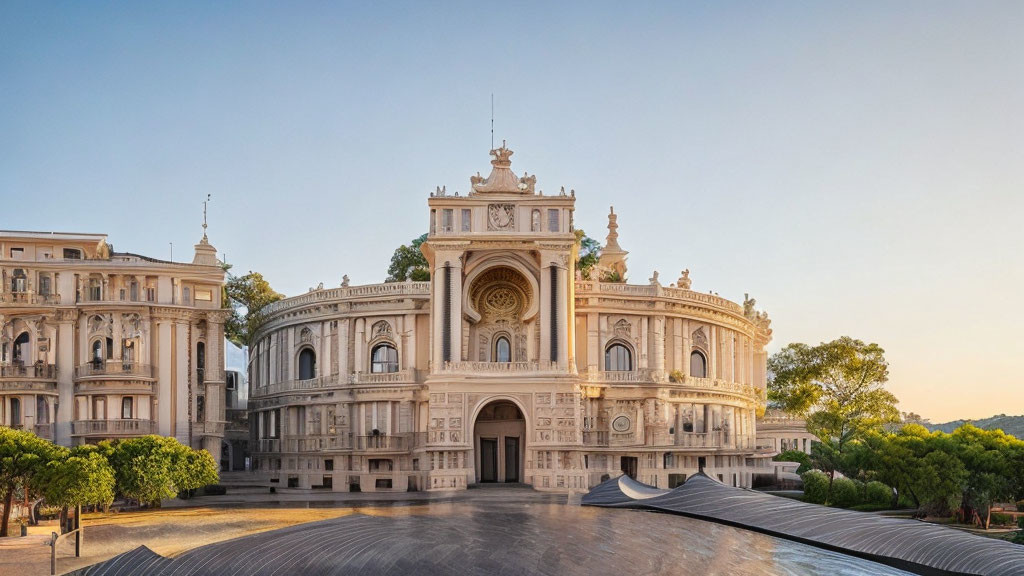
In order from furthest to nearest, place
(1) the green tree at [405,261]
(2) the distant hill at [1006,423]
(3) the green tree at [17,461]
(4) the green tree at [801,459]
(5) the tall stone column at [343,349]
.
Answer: (2) the distant hill at [1006,423], (1) the green tree at [405,261], (5) the tall stone column at [343,349], (4) the green tree at [801,459], (3) the green tree at [17,461]

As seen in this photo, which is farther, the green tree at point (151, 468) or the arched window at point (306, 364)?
the arched window at point (306, 364)

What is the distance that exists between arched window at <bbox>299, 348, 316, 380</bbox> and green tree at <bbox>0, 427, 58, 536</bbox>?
2596cm

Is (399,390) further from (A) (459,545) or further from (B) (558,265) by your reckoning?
(A) (459,545)

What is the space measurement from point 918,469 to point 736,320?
1020 inches

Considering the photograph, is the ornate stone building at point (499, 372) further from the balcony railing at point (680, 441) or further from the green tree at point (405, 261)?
the green tree at point (405, 261)

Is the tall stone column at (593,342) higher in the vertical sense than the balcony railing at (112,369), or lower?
higher

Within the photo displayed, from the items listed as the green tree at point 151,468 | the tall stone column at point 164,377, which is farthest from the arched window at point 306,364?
the green tree at point 151,468

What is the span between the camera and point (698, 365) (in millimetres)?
68000

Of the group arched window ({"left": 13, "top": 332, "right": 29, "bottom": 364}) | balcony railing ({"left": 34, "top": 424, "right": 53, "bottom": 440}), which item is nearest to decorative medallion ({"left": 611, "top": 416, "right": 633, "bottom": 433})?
balcony railing ({"left": 34, "top": 424, "right": 53, "bottom": 440})

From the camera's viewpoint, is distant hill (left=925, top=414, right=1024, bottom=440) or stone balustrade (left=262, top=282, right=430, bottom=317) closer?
stone balustrade (left=262, top=282, right=430, bottom=317)

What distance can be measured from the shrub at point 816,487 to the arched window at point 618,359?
13882 mm

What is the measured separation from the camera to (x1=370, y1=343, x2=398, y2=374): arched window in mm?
64188

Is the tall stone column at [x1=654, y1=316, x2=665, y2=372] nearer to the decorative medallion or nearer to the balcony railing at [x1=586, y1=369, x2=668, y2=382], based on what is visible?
the balcony railing at [x1=586, y1=369, x2=668, y2=382]

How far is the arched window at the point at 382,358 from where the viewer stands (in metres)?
64.2
